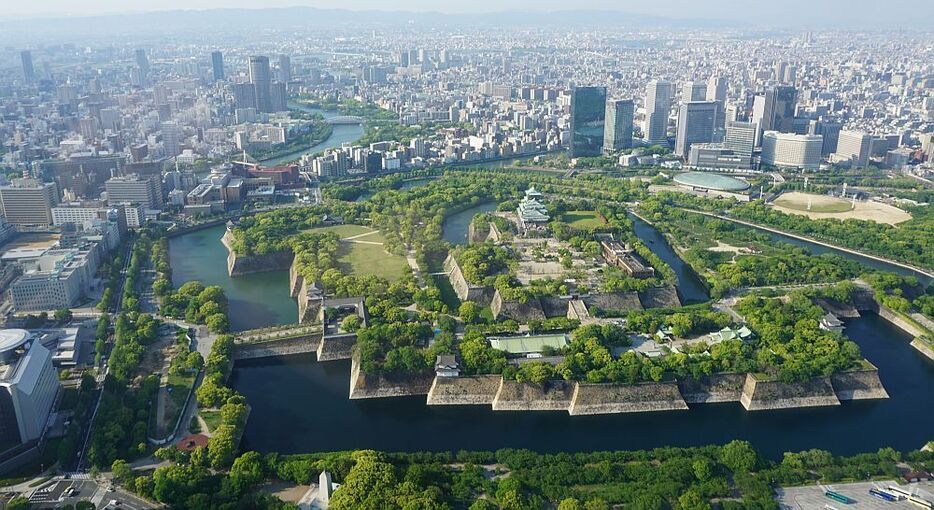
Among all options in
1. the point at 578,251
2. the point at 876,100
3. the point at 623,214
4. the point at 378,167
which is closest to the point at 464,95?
the point at 378,167

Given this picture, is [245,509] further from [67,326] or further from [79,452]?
[67,326]

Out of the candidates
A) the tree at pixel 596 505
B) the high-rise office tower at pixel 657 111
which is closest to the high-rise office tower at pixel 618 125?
the high-rise office tower at pixel 657 111

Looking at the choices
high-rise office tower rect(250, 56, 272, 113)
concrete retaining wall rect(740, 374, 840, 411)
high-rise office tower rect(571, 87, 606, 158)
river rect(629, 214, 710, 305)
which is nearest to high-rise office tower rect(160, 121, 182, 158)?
high-rise office tower rect(250, 56, 272, 113)

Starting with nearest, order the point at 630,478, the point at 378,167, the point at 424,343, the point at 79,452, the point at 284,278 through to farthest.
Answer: the point at 630,478, the point at 79,452, the point at 424,343, the point at 284,278, the point at 378,167

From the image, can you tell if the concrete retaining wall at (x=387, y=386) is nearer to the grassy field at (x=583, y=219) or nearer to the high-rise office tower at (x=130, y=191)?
the grassy field at (x=583, y=219)

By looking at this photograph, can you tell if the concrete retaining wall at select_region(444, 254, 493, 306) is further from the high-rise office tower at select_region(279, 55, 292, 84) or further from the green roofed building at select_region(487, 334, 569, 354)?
the high-rise office tower at select_region(279, 55, 292, 84)
